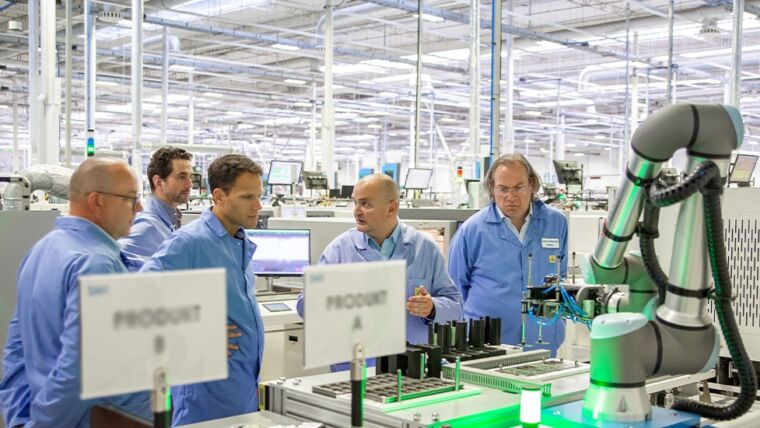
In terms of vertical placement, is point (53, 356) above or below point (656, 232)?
below

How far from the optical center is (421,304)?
2590 mm

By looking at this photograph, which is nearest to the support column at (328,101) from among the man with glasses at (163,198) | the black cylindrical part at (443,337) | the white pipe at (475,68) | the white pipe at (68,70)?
the white pipe at (475,68)

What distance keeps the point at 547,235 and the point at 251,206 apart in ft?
4.14

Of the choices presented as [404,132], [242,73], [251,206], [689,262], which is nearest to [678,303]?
[689,262]

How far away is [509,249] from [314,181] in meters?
6.57

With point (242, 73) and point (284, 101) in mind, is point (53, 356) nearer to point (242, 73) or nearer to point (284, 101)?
point (242, 73)

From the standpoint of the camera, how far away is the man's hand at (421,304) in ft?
8.49

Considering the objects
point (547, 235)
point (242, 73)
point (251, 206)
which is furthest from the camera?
point (242, 73)

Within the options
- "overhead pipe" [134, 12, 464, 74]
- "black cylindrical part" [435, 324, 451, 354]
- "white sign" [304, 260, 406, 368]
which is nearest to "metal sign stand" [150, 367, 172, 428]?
"white sign" [304, 260, 406, 368]

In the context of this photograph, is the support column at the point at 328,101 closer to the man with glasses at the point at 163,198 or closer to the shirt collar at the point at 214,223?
the man with glasses at the point at 163,198

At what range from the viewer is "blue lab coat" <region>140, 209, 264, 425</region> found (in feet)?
7.80

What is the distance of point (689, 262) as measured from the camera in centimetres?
145

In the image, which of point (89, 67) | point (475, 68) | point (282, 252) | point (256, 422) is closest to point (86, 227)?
point (256, 422)

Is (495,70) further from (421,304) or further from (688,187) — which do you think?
(688,187)
